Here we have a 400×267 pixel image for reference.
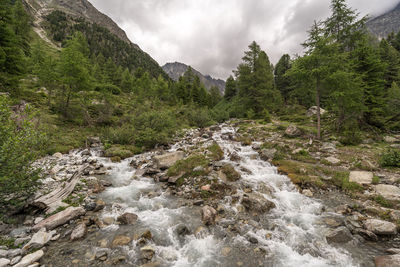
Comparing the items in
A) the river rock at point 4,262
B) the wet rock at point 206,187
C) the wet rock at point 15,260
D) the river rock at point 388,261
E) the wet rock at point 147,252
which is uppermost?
the wet rock at point 206,187

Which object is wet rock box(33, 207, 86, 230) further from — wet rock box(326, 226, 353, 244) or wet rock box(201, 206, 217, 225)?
wet rock box(326, 226, 353, 244)

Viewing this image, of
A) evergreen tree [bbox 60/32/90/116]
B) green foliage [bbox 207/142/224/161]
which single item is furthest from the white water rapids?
evergreen tree [bbox 60/32/90/116]

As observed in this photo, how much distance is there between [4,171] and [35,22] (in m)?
155

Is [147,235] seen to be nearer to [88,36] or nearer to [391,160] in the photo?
[391,160]

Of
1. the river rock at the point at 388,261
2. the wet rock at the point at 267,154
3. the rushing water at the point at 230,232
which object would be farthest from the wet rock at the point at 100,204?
the wet rock at the point at 267,154

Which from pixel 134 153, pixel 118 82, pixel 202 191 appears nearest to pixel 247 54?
pixel 134 153

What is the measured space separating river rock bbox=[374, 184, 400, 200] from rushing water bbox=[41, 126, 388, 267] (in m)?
3.17

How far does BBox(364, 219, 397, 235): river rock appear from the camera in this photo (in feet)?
17.9

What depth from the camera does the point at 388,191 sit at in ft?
25.1

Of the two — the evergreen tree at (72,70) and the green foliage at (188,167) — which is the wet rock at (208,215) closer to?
the green foliage at (188,167)

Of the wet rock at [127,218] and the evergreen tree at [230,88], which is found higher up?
the evergreen tree at [230,88]

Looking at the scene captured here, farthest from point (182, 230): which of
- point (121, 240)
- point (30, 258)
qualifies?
point (30, 258)

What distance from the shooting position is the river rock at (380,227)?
5.44 metres

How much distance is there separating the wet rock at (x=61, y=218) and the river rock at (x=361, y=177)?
1419cm
